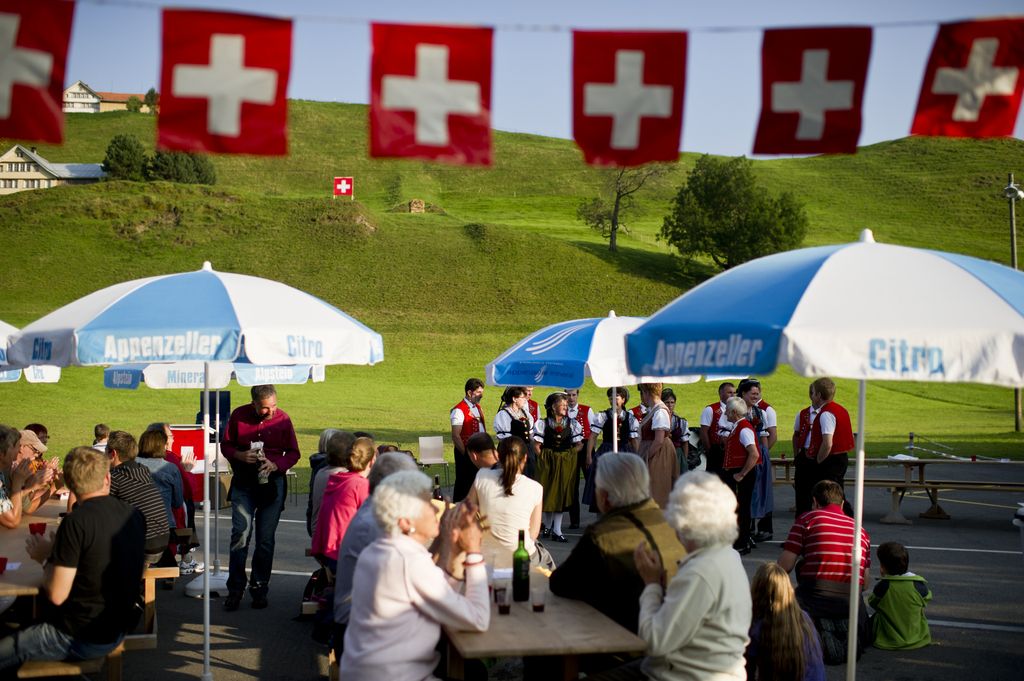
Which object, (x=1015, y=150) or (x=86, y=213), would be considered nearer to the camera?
(x=86, y=213)

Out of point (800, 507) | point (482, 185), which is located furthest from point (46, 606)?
point (482, 185)

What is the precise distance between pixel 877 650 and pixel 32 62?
6.92m

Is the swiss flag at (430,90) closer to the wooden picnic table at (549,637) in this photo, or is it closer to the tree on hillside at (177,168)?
the wooden picnic table at (549,637)

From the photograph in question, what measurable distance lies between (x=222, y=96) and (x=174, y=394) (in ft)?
124

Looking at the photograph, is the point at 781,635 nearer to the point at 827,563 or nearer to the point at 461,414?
the point at 827,563

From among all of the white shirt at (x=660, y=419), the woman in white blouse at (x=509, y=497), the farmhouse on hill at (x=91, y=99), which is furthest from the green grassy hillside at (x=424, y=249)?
the farmhouse on hill at (x=91, y=99)

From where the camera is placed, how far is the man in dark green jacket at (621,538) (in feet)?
16.6

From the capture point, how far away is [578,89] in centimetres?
616

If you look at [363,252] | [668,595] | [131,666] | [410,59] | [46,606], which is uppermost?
[363,252]

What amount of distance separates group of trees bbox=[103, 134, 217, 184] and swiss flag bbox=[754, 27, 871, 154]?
10103 cm

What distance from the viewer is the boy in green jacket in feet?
25.3

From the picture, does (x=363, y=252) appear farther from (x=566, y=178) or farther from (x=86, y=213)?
(x=566, y=178)

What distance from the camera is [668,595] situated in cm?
446

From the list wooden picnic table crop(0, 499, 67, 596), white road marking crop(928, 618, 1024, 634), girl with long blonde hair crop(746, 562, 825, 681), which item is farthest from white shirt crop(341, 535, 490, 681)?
white road marking crop(928, 618, 1024, 634)
